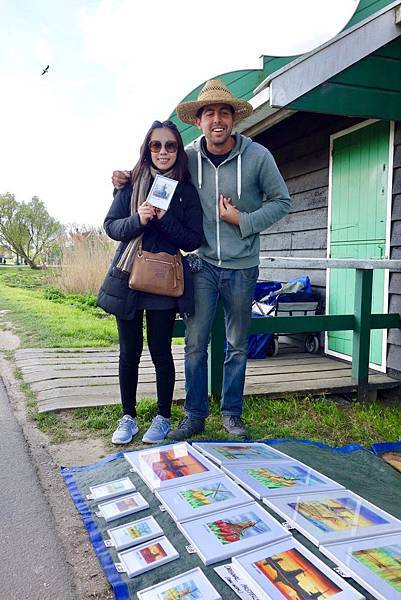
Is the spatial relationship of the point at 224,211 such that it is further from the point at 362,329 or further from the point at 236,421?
the point at 362,329

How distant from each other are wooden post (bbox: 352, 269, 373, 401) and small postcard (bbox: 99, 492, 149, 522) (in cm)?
226

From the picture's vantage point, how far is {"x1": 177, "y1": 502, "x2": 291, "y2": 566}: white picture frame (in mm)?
1554

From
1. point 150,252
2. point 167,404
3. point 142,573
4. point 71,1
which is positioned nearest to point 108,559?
point 142,573

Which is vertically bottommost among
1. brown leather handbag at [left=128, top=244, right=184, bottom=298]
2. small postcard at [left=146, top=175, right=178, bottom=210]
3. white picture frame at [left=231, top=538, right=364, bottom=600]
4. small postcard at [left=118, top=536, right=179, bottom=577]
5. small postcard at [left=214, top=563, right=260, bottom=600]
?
small postcard at [left=118, top=536, right=179, bottom=577]

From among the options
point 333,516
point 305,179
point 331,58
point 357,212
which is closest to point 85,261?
point 305,179

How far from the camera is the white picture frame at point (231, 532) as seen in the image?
1.55 m

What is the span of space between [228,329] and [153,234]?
2.21 ft

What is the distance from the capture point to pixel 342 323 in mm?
3654

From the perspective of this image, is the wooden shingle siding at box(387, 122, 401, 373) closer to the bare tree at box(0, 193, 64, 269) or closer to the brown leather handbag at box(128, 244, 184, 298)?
the brown leather handbag at box(128, 244, 184, 298)

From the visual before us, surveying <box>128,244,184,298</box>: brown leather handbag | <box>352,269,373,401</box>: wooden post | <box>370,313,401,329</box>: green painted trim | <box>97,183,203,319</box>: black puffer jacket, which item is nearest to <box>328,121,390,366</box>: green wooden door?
<box>370,313,401,329</box>: green painted trim

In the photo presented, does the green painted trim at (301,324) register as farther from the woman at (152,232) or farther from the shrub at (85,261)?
the shrub at (85,261)

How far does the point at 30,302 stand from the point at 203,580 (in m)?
8.67

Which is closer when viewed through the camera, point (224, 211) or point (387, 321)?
point (224, 211)

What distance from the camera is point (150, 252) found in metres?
2.41
